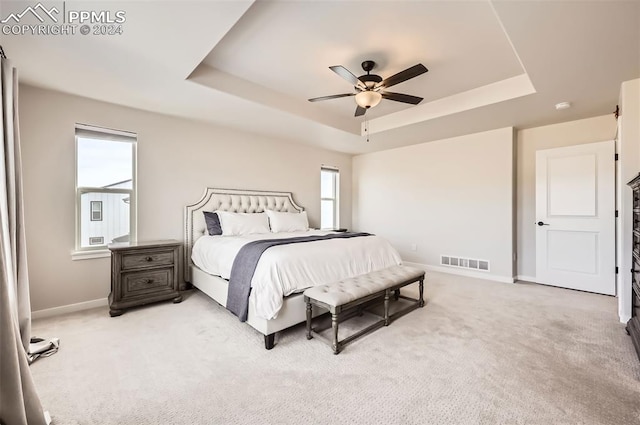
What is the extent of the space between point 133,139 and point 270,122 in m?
1.81

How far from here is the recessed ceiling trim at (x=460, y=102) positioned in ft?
10.2

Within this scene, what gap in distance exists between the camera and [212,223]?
3904 millimetres

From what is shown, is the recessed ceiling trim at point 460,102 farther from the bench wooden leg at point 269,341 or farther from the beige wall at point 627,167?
the bench wooden leg at point 269,341

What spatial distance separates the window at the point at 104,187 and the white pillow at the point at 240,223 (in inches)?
44.0

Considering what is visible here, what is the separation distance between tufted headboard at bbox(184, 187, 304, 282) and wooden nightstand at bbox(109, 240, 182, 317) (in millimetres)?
541

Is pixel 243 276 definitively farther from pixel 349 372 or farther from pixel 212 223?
pixel 212 223

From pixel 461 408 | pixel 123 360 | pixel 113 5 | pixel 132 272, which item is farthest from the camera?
pixel 132 272

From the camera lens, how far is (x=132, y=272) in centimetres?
307

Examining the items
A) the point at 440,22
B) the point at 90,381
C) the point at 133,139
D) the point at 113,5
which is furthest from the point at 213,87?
the point at 90,381

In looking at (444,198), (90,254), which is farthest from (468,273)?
(90,254)

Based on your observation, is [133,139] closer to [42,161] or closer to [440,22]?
[42,161]

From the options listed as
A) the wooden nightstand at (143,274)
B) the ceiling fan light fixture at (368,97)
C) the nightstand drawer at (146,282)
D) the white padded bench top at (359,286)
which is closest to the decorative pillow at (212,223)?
the wooden nightstand at (143,274)

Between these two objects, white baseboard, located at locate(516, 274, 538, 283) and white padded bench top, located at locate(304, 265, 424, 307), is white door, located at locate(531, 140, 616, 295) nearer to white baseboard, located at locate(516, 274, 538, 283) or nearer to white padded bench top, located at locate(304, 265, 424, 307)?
white baseboard, located at locate(516, 274, 538, 283)

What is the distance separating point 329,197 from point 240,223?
2.63 metres
